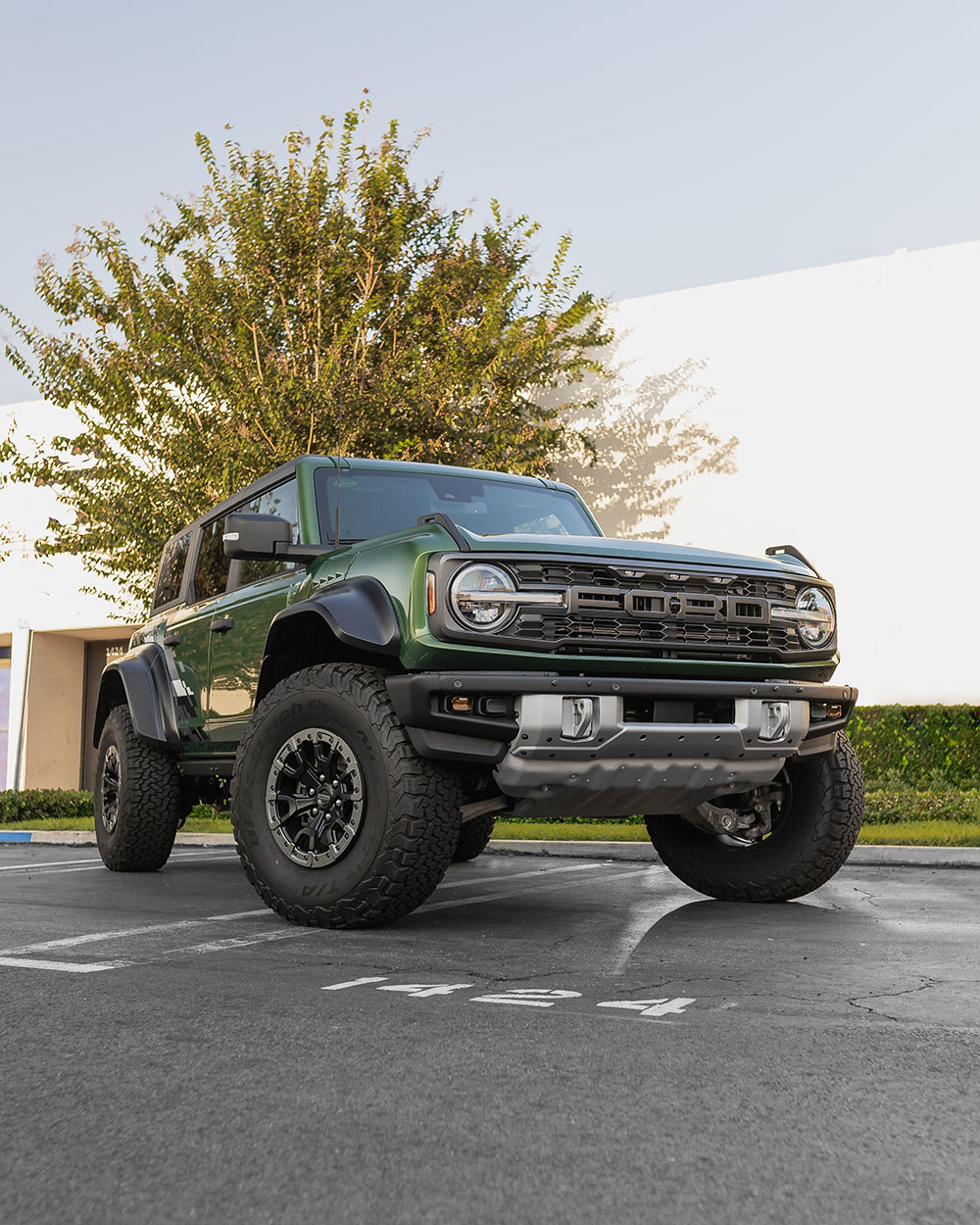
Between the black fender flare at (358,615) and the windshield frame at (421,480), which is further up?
the windshield frame at (421,480)

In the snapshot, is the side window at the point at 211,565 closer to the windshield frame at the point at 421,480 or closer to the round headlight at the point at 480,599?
the windshield frame at the point at 421,480

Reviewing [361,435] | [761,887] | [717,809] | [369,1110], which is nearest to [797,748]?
[717,809]

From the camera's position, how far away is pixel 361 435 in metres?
15.0

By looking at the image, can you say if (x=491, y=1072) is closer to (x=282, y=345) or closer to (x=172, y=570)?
(x=172, y=570)

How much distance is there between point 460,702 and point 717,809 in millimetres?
1755

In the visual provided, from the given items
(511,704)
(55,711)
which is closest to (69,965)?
(511,704)

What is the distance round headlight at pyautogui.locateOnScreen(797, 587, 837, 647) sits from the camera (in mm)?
6230

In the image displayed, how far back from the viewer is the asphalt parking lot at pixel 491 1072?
2.49m

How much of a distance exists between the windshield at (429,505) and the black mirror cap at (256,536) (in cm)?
45

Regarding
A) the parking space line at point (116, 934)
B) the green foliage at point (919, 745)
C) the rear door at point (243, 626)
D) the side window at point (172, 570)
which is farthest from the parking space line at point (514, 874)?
the green foliage at point (919, 745)

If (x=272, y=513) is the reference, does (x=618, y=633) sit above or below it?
below

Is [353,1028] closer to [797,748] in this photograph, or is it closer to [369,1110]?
[369,1110]

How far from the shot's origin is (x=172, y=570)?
9164mm

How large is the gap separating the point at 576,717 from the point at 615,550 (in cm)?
79
